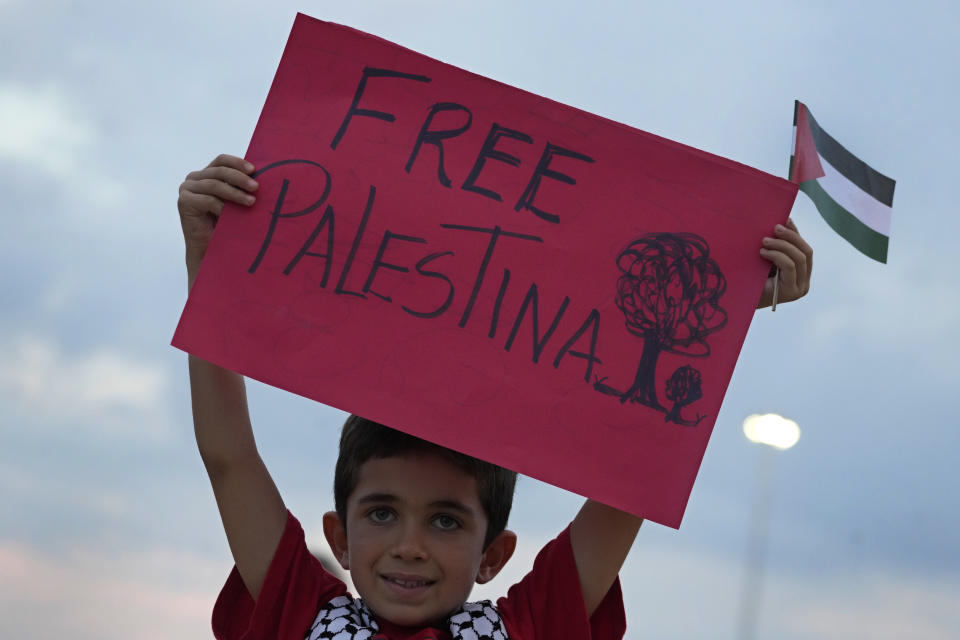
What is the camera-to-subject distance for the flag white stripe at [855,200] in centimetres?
246

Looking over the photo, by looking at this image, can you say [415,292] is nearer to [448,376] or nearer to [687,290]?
[448,376]

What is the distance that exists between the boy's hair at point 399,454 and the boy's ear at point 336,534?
0.02 m

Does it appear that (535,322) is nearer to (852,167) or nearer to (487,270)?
(487,270)

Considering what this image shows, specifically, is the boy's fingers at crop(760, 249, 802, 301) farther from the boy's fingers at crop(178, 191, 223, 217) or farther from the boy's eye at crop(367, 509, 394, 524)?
the boy's fingers at crop(178, 191, 223, 217)

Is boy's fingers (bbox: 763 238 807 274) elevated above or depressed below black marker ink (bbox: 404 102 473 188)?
below

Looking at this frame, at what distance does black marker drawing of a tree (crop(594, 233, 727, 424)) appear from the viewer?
2.26 metres

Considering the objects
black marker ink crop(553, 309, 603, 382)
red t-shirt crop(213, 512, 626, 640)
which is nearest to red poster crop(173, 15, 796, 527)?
black marker ink crop(553, 309, 603, 382)

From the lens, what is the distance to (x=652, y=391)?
2.26 metres

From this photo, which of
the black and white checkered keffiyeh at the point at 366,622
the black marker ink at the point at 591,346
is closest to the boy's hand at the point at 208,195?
the black marker ink at the point at 591,346

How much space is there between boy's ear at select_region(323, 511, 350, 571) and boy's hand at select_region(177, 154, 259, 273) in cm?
68

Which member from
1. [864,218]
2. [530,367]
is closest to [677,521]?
[530,367]

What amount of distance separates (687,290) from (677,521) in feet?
1.63

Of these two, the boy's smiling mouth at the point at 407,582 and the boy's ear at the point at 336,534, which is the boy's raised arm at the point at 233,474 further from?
the boy's smiling mouth at the point at 407,582

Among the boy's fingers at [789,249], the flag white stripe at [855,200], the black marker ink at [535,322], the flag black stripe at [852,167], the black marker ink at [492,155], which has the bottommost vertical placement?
the black marker ink at [535,322]
